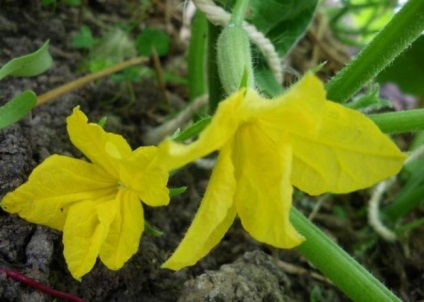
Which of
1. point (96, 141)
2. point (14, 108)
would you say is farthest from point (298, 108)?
point (14, 108)

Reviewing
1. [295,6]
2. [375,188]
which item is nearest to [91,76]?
[295,6]

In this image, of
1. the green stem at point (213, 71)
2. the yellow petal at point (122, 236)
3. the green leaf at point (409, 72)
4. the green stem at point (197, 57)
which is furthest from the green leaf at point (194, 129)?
the green leaf at point (409, 72)

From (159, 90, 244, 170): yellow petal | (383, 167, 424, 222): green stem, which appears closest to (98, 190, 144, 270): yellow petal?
(159, 90, 244, 170): yellow petal

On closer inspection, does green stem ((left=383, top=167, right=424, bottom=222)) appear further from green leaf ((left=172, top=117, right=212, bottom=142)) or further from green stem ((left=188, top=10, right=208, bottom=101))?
green leaf ((left=172, top=117, right=212, bottom=142))

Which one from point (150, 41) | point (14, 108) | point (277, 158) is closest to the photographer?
point (277, 158)

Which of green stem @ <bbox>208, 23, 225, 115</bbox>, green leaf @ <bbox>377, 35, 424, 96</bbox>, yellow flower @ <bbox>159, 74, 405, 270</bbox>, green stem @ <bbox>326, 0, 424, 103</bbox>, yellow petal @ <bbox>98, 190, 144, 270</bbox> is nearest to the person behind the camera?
yellow flower @ <bbox>159, 74, 405, 270</bbox>

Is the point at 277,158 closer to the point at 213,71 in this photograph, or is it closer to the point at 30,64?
the point at 30,64

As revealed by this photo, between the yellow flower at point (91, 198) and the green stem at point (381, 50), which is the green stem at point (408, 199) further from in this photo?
the yellow flower at point (91, 198)
